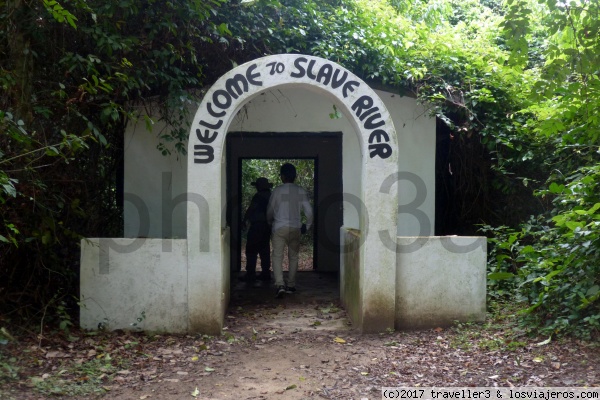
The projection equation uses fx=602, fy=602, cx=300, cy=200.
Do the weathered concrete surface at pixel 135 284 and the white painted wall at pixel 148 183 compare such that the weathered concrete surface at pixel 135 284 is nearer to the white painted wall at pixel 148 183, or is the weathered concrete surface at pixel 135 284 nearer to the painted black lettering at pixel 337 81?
the white painted wall at pixel 148 183

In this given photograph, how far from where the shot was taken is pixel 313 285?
9.72 m

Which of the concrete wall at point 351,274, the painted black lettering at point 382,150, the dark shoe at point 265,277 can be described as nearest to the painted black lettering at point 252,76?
the painted black lettering at point 382,150

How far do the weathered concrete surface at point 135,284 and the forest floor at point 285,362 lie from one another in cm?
17

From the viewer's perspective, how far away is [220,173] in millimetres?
6117

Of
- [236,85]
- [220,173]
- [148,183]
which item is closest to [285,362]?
[220,173]

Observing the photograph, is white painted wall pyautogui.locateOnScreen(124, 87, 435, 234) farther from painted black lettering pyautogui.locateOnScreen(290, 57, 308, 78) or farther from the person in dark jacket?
painted black lettering pyautogui.locateOnScreen(290, 57, 308, 78)

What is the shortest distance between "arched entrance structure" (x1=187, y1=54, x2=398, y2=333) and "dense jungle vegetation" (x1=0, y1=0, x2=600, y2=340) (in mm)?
886

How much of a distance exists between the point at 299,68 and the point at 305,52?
206 cm

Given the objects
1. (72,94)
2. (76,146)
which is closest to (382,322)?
(76,146)

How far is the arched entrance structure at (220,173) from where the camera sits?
603cm

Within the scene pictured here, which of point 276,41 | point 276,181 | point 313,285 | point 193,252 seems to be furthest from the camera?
point 276,181

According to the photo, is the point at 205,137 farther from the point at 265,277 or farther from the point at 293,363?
the point at 265,277

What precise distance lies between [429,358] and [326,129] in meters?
3.82

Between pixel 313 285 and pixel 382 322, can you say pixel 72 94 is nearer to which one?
pixel 382 322
